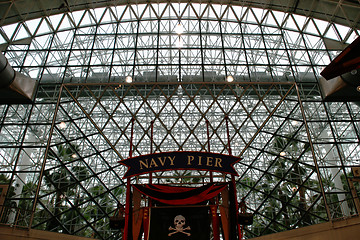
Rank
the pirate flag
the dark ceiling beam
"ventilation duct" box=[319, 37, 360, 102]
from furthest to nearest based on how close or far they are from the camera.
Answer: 1. the dark ceiling beam
2. the pirate flag
3. "ventilation duct" box=[319, 37, 360, 102]

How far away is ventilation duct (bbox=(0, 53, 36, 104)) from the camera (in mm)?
13974

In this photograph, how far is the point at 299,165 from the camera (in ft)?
50.5

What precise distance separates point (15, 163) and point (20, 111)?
3566 millimetres

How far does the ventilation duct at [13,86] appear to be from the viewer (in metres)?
14.0

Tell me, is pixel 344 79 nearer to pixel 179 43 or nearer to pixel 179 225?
pixel 179 43

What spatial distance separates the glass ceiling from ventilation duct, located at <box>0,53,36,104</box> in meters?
0.63

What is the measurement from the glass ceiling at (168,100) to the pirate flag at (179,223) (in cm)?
639

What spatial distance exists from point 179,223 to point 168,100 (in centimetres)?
846

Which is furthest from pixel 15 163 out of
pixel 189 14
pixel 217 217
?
pixel 189 14

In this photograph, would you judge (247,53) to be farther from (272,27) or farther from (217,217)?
(217,217)

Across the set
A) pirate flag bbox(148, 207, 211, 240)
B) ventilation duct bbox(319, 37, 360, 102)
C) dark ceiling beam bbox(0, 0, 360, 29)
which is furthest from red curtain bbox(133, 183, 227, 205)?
dark ceiling beam bbox(0, 0, 360, 29)

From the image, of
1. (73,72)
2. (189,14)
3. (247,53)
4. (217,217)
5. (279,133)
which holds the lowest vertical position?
(217,217)

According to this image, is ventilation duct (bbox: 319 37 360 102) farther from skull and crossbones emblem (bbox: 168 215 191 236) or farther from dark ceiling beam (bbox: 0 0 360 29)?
skull and crossbones emblem (bbox: 168 215 191 236)

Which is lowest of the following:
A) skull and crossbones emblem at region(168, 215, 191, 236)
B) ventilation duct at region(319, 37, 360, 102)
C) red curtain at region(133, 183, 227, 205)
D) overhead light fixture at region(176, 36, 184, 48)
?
skull and crossbones emblem at region(168, 215, 191, 236)
